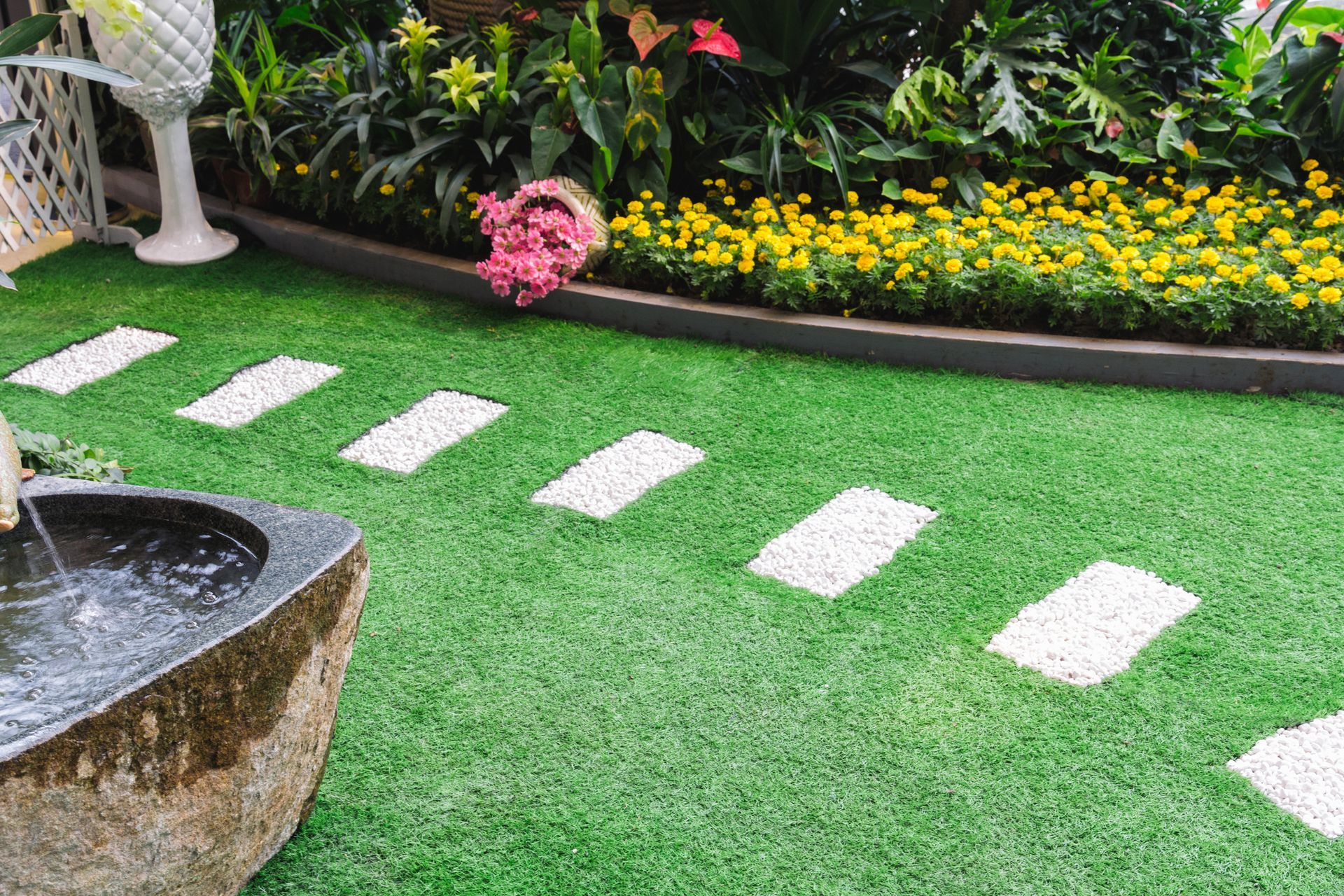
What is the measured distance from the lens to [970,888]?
2109 millimetres

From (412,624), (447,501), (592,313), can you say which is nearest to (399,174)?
(592,313)

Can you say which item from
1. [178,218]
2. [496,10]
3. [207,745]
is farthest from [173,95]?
[207,745]

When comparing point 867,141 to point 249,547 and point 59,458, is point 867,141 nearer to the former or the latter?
point 59,458

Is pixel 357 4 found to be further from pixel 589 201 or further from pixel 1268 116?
pixel 1268 116

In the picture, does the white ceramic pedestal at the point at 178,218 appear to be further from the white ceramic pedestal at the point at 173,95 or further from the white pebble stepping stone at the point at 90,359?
the white pebble stepping stone at the point at 90,359

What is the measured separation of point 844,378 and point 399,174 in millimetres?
2095

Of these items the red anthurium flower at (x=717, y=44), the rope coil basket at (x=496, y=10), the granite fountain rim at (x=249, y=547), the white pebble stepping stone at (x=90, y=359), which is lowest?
the white pebble stepping stone at (x=90, y=359)

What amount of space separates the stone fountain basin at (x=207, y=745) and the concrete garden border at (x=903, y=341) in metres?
2.42

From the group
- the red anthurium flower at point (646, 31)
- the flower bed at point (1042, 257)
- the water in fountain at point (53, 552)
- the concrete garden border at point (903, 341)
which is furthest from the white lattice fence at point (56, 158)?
the water in fountain at point (53, 552)

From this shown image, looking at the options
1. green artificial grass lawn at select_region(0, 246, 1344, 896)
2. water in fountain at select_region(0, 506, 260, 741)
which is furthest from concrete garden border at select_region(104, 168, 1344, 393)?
water in fountain at select_region(0, 506, 260, 741)

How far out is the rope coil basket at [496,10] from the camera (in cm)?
532

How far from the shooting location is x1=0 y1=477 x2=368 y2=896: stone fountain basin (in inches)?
62.7

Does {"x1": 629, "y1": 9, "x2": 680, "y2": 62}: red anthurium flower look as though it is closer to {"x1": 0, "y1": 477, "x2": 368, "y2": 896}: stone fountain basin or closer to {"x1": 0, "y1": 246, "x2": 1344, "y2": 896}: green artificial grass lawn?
{"x1": 0, "y1": 246, "x2": 1344, "y2": 896}: green artificial grass lawn

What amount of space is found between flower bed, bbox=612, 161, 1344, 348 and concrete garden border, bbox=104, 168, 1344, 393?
95 millimetres
